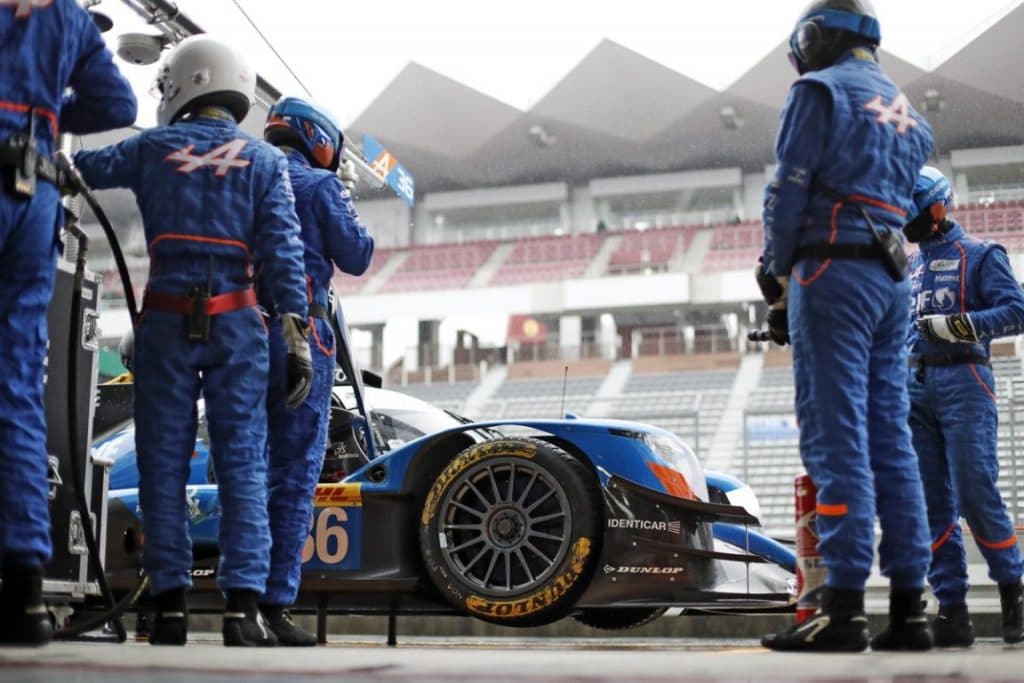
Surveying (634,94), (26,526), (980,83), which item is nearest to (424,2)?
(634,94)

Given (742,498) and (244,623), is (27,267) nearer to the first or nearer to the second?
(244,623)

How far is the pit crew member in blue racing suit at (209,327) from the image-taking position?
3355 millimetres

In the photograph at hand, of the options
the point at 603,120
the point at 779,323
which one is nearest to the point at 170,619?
the point at 779,323

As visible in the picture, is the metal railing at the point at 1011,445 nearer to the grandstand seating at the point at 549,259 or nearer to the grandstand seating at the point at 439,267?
the grandstand seating at the point at 549,259

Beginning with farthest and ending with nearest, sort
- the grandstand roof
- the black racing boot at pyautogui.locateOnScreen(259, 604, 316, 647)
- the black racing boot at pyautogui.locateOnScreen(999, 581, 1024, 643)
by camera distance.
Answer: the grandstand roof, the black racing boot at pyautogui.locateOnScreen(999, 581, 1024, 643), the black racing boot at pyautogui.locateOnScreen(259, 604, 316, 647)

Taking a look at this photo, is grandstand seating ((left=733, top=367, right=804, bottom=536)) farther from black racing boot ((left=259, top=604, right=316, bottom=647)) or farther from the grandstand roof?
the grandstand roof

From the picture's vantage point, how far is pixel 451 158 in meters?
32.0

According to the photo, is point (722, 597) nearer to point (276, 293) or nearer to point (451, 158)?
point (276, 293)

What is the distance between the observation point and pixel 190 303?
11.2ft

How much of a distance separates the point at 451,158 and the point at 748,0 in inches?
388

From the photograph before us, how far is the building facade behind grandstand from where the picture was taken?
22984 millimetres

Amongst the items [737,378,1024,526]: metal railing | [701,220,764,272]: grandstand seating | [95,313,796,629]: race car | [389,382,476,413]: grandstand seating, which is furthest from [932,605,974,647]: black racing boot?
[701,220,764,272]: grandstand seating

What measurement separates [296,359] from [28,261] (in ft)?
3.14

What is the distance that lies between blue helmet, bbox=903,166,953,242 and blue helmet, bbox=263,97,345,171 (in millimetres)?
2333
